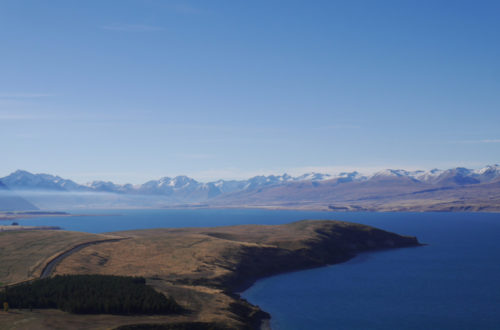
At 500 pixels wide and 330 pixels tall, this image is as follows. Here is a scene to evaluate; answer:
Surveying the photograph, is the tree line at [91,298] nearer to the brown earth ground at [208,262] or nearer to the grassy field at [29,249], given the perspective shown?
the brown earth ground at [208,262]

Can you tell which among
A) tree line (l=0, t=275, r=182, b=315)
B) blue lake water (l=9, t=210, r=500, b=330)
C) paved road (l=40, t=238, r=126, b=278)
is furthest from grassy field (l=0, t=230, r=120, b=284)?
blue lake water (l=9, t=210, r=500, b=330)

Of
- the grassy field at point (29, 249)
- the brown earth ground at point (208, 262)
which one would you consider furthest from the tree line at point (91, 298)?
the grassy field at point (29, 249)

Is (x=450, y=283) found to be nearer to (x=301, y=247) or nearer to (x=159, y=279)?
(x=301, y=247)

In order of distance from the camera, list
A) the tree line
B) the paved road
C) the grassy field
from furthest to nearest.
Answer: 1. the grassy field
2. the paved road
3. the tree line

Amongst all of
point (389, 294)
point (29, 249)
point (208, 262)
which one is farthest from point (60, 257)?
point (389, 294)

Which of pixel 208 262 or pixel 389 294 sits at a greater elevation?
pixel 208 262

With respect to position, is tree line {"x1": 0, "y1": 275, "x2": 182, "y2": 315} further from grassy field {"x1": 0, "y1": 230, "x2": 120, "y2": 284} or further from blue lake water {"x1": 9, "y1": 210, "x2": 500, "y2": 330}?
grassy field {"x1": 0, "y1": 230, "x2": 120, "y2": 284}

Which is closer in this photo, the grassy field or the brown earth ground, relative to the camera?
the brown earth ground

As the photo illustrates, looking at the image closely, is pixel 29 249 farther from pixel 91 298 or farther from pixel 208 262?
pixel 91 298

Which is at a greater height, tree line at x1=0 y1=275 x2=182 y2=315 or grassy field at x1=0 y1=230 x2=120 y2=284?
grassy field at x1=0 y1=230 x2=120 y2=284
